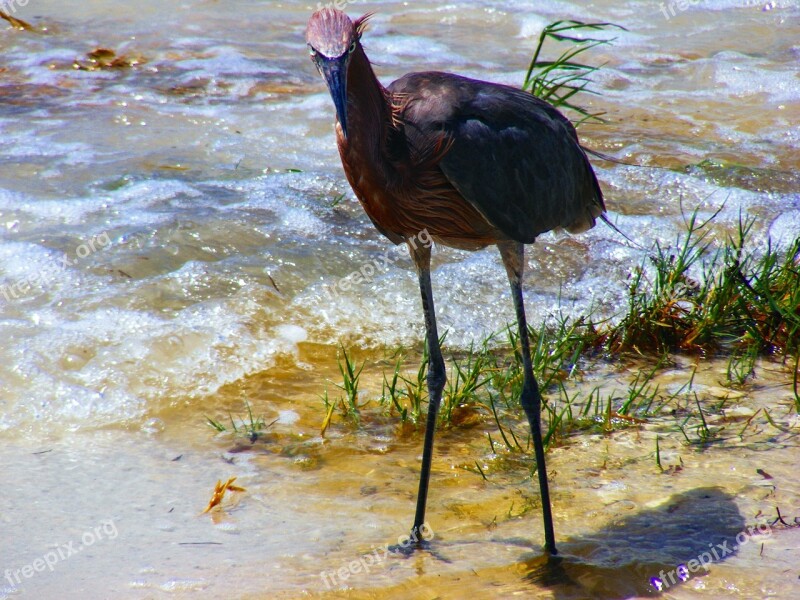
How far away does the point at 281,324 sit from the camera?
4863 mm

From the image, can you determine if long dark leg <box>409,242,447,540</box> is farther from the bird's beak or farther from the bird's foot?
the bird's beak

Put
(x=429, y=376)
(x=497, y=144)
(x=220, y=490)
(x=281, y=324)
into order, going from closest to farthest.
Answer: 1. (x=497, y=144)
2. (x=220, y=490)
3. (x=429, y=376)
4. (x=281, y=324)

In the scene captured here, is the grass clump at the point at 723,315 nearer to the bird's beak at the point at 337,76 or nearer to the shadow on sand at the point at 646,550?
the shadow on sand at the point at 646,550

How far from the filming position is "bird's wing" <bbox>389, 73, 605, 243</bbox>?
303 centimetres

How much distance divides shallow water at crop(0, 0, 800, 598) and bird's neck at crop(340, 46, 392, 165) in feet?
4.78

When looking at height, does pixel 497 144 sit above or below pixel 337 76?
below

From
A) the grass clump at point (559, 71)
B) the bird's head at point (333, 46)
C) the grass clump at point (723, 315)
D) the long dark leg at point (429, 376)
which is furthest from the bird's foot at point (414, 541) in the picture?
the grass clump at point (559, 71)

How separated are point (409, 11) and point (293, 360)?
25.3 ft

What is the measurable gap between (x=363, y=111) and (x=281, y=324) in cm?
220

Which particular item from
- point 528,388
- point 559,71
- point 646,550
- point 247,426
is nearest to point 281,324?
point 247,426

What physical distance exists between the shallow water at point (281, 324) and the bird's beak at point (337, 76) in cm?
162

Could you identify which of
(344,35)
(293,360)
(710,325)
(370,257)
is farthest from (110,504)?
(710,325)

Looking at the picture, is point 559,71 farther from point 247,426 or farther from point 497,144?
point 247,426

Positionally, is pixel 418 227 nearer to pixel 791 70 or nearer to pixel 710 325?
pixel 710 325
